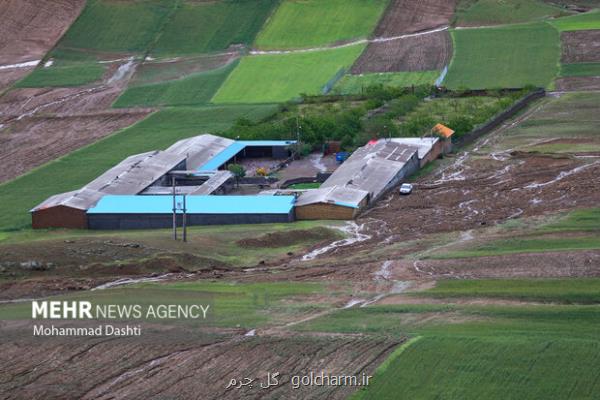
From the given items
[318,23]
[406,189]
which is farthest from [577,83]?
[406,189]

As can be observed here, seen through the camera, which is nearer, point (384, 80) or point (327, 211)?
point (327, 211)

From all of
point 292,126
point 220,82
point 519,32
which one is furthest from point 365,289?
Answer: point 519,32

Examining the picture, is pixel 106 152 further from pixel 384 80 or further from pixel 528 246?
pixel 528 246

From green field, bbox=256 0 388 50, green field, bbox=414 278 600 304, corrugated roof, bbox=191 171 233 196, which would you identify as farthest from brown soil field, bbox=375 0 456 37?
green field, bbox=414 278 600 304

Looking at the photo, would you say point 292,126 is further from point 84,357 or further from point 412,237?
point 84,357

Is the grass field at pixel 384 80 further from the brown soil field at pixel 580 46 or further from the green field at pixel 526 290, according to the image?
the green field at pixel 526 290

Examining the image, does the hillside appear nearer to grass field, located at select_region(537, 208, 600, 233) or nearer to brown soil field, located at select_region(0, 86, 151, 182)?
grass field, located at select_region(537, 208, 600, 233)
